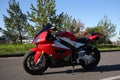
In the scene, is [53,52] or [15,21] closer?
[53,52]

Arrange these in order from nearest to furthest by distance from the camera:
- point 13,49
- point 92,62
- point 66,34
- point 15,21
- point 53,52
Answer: point 53,52, point 66,34, point 92,62, point 13,49, point 15,21

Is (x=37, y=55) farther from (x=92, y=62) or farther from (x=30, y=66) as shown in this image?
(x=92, y=62)

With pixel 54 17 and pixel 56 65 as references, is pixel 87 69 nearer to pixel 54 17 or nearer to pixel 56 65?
pixel 56 65

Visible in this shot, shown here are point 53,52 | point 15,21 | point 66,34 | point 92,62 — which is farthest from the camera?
point 15,21

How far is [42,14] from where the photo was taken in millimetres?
35656

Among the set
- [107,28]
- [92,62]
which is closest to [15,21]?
[107,28]

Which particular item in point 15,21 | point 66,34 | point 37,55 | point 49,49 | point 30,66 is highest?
point 15,21

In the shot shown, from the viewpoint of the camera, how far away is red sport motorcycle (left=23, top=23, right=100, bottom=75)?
6730 mm

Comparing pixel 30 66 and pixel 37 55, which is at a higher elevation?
pixel 37 55

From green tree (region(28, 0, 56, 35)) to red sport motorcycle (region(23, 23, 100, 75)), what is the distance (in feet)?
90.6

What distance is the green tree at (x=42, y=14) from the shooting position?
116 ft

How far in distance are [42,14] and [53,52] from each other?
2917cm

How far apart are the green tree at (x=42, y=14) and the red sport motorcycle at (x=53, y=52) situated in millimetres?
27613

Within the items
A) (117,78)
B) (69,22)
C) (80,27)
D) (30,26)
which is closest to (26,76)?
(117,78)
